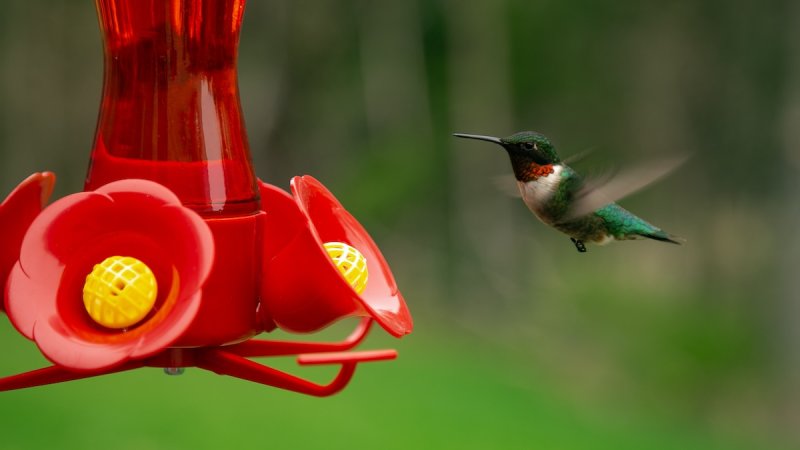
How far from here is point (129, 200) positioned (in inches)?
68.7

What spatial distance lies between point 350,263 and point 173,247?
1.25ft

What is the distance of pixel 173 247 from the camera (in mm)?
1761

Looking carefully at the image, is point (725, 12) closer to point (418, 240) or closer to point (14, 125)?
point (418, 240)

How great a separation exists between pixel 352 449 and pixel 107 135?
3.84 meters

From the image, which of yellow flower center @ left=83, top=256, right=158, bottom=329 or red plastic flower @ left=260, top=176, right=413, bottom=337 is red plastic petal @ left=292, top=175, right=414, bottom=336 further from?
yellow flower center @ left=83, top=256, right=158, bottom=329

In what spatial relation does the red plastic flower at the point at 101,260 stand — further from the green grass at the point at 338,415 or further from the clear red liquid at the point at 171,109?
the green grass at the point at 338,415

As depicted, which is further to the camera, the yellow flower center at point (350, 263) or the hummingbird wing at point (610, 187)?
the hummingbird wing at point (610, 187)

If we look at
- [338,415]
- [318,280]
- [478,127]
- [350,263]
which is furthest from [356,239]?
[478,127]

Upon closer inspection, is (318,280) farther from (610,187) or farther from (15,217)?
(610,187)

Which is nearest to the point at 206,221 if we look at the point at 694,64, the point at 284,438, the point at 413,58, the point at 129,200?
the point at 129,200

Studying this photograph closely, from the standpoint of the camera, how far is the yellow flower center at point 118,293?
1704 mm

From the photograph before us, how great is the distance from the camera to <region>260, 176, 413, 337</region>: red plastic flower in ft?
6.17

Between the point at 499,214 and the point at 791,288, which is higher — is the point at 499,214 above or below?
below

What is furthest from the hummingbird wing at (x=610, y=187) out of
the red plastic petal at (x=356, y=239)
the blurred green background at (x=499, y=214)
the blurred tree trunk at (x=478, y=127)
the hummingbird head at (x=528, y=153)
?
the blurred tree trunk at (x=478, y=127)
